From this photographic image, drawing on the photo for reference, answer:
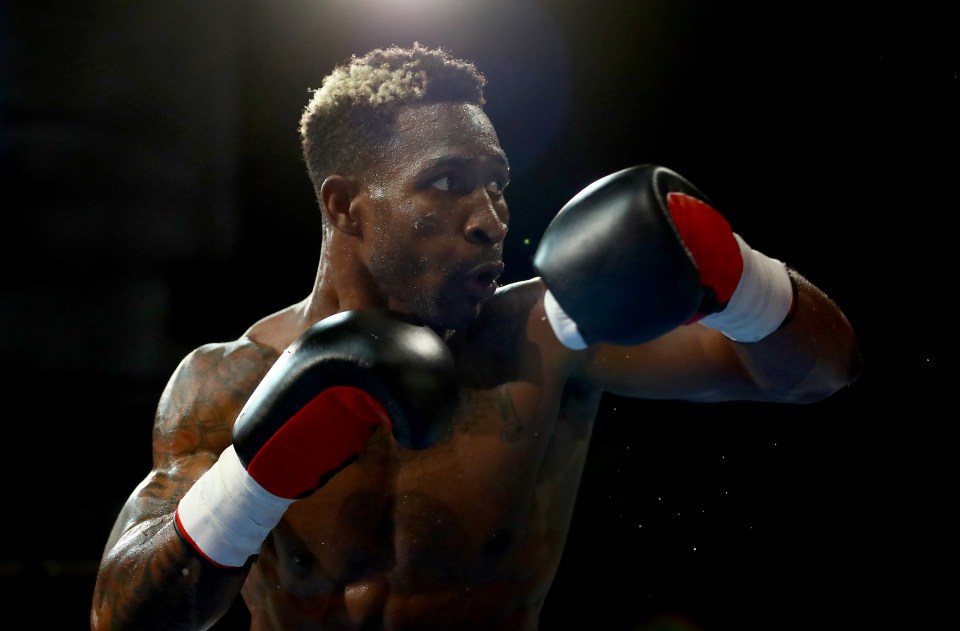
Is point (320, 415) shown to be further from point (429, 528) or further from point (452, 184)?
point (452, 184)

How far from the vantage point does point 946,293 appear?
2.69 meters

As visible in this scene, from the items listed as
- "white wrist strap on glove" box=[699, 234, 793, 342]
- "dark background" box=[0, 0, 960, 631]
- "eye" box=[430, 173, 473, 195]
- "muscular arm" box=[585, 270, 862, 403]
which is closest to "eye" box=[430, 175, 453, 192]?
"eye" box=[430, 173, 473, 195]

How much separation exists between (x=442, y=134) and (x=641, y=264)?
0.59m

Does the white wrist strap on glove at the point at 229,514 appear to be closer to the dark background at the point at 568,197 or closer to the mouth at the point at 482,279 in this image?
the mouth at the point at 482,279

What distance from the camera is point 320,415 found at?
135 centimetres

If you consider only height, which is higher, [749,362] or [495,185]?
[495,185]

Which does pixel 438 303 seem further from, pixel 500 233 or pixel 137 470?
pixel 137 470

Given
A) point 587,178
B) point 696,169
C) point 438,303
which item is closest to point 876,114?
point 696,169

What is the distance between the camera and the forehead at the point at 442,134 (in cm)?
159

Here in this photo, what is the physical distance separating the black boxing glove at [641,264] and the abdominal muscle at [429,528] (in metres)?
0.43

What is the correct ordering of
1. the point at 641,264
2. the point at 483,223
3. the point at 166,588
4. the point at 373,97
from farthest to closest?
the point at 373,97, the point at 483,223, the point at 166,588, the point at 641,264

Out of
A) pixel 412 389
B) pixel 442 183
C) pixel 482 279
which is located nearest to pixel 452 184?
pixel 442 183

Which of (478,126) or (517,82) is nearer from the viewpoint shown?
(478,126)

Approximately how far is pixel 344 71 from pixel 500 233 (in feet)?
1.73
